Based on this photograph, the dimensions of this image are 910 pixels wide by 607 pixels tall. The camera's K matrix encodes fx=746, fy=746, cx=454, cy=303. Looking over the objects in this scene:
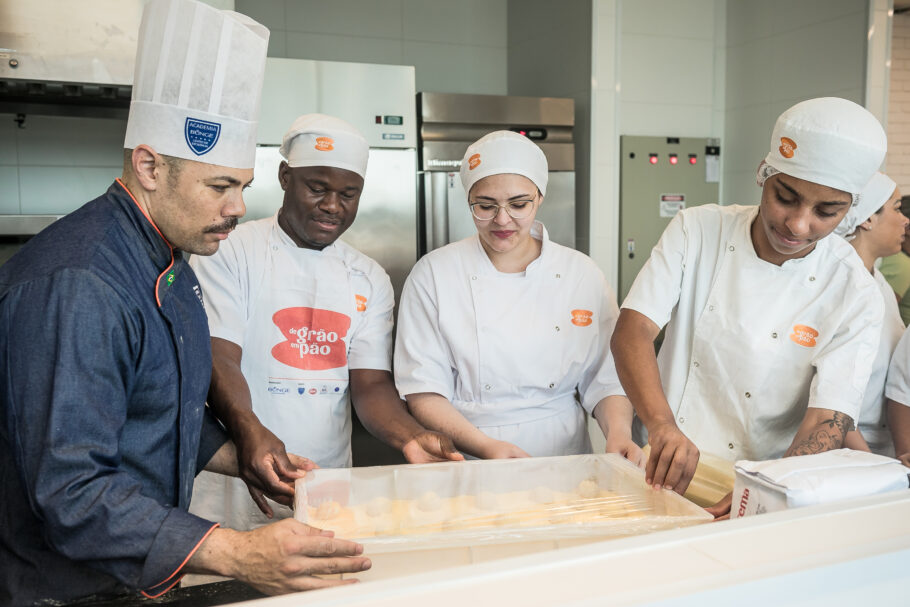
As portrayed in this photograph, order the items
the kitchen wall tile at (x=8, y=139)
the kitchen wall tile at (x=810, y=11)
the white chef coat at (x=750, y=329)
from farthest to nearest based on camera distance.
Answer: the kitchen wall tile at (x=810, y=11)
the kitchen wall tile at (x=8, y=139)
the white chef coat at (x=750, y=329)

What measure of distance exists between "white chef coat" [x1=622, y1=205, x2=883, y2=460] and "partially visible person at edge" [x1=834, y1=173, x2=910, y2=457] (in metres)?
0.39

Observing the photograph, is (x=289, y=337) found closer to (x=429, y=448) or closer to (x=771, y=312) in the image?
(x=429, y=448)

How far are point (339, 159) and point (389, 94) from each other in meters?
1.60

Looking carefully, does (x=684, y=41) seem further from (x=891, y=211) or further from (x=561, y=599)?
(x=561, y=599)

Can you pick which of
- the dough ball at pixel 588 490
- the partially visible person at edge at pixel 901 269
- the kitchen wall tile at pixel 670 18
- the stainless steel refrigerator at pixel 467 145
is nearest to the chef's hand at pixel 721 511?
the dough ball at pixel 588 490

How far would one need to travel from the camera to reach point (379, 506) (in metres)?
1.29

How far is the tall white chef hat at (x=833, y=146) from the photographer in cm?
155

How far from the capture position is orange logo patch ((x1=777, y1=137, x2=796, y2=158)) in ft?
5.24

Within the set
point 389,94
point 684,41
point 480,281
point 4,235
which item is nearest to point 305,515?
point 480,281

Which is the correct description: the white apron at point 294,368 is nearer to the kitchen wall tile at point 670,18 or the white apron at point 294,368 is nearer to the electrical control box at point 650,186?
the electrical control box at point 650,186

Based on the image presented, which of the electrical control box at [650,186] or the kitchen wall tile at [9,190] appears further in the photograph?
the electrical control box at [650,186]

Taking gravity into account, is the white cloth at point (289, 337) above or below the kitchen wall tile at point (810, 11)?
below

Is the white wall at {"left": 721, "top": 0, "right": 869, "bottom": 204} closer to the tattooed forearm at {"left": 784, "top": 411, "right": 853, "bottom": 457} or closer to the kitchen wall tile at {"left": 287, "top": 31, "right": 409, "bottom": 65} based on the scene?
the kitchen wall tile at {"left": 287, "top": 31, "right": 409, "bottom": 65}

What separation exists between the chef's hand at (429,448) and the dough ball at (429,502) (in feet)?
0.89
